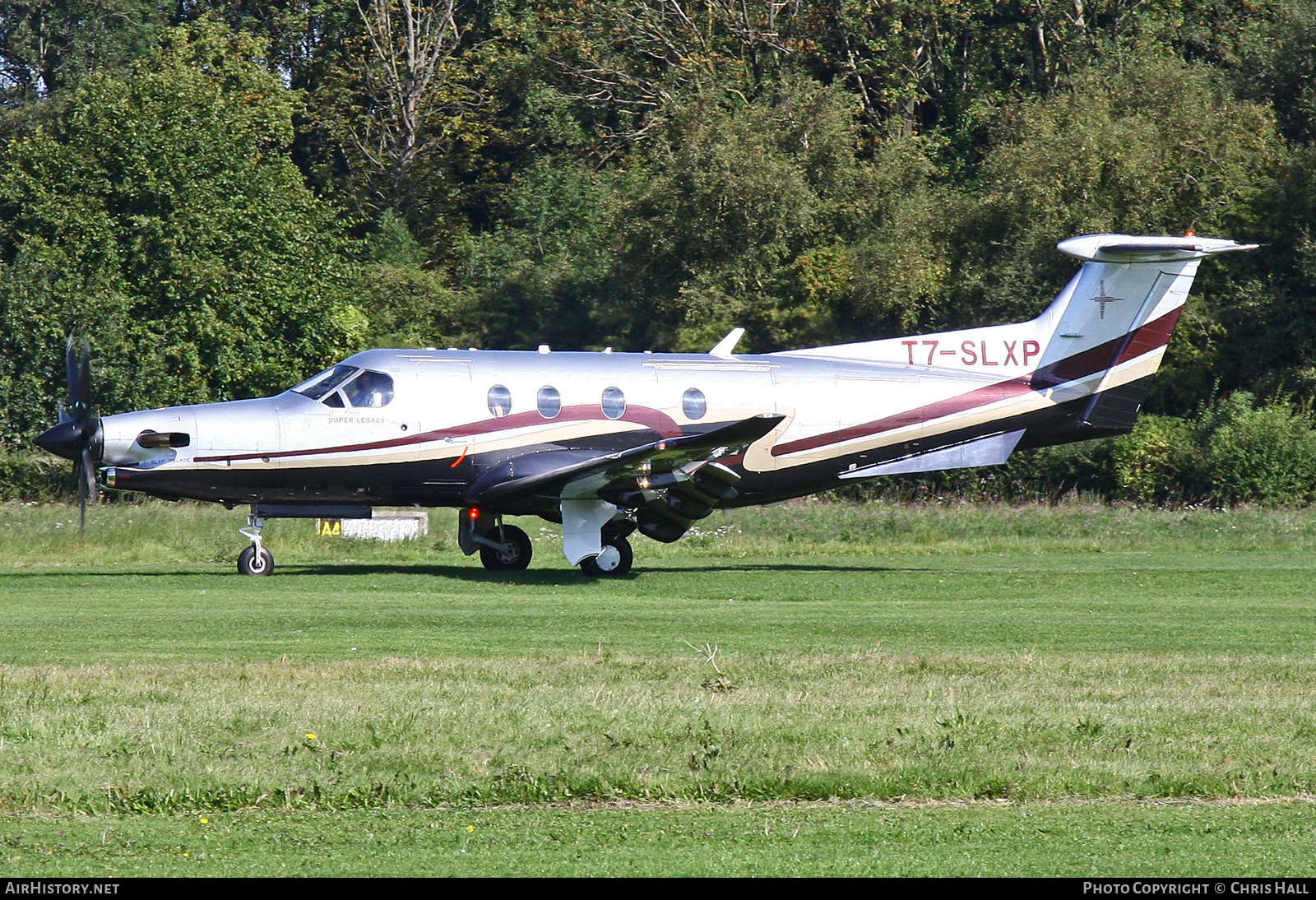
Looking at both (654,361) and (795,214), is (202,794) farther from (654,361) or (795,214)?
(795,214)

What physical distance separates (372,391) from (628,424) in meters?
3.60

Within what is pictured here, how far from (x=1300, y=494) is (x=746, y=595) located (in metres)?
22.6

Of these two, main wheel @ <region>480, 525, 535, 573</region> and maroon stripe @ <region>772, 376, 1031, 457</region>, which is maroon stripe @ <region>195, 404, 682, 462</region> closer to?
maroon stripe @ <region>772, 376, 1031, 457</region>

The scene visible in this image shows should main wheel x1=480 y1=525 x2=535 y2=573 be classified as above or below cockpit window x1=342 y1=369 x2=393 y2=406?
below

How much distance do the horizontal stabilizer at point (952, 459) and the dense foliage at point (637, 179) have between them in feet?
55.7

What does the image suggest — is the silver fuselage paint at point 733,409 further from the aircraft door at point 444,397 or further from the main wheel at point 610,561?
the main wheel at point 610,561

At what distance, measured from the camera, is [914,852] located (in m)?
7.29

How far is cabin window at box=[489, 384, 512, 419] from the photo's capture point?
21.3m

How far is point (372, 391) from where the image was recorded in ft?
68.8

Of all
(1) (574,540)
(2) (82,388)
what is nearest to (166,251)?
(2) (82,388)

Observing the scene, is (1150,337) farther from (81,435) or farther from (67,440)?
(67,440)

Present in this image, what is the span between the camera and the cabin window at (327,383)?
21.0 m

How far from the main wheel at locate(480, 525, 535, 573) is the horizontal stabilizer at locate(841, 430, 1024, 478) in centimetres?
489

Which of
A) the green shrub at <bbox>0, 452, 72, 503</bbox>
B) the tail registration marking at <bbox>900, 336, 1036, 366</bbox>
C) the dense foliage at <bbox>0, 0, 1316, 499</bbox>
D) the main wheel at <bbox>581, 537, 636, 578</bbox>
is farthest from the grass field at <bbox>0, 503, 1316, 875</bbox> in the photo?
the dense foliage at <bbox>0, 0, 1316, 499</bbox>
